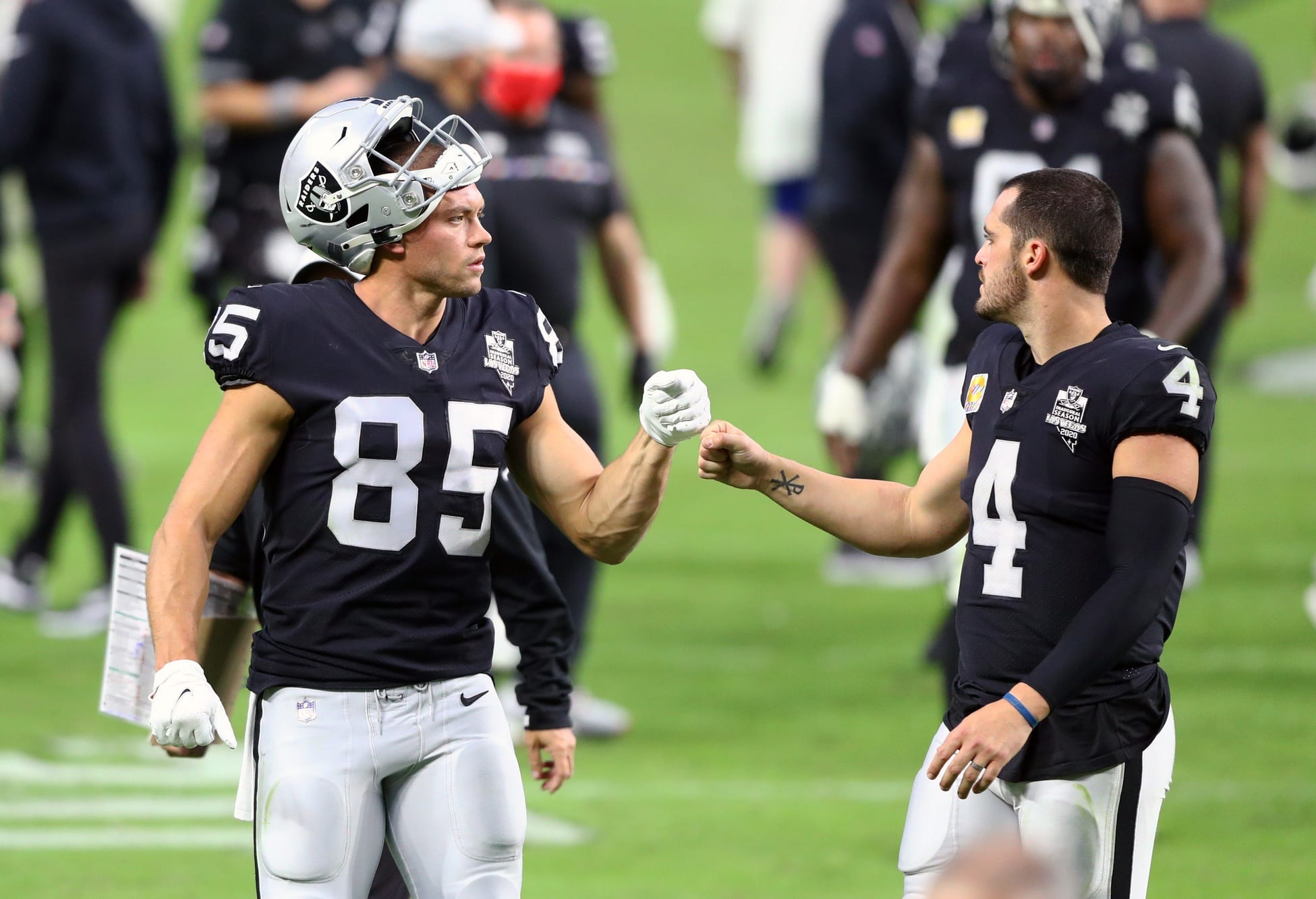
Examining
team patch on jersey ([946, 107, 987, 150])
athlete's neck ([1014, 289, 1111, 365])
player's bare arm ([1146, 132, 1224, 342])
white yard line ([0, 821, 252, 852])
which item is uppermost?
team patch on jersey ([946, 107, 987, 150])

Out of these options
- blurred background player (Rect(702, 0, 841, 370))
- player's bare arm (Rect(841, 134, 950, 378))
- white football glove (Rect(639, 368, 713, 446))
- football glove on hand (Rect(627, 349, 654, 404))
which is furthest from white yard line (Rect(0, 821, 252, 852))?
A: blurred background player (Rect(702, 0, 841, 370))

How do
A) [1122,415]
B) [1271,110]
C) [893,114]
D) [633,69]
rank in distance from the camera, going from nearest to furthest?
[1122,415], [893,114], [1271,110], [633,69]

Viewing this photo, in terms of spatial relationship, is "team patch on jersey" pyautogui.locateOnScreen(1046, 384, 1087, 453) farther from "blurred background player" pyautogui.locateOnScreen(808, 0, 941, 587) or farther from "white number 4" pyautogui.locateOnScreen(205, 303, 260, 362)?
"blurred background player" pyautogui.locateOnScreen(808, 0, 941, 587)

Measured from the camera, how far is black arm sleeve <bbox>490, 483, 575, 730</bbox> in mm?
4359

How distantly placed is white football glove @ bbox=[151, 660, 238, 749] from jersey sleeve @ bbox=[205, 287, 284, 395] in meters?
0.51

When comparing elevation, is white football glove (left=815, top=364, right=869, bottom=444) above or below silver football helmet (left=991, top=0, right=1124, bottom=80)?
below

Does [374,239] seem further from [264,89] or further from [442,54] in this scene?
[264,89]

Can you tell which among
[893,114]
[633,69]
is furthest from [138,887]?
[633,69]

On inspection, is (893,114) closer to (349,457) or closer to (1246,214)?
(1246,214)

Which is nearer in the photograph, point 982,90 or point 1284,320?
point 982,90

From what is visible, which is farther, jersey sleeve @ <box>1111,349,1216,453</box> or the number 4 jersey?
the number 4 jersey

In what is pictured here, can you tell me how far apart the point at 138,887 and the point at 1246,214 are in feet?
18.4

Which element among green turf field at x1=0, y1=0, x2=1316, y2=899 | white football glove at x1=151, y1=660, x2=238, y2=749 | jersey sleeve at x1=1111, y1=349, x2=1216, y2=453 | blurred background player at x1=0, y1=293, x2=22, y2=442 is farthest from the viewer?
blurred background player at x1=0, y1=293, x2=22, y2=442

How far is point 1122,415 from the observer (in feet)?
12.2
